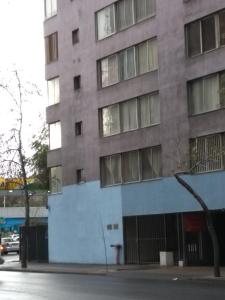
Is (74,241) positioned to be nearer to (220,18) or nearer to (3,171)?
(3,171)

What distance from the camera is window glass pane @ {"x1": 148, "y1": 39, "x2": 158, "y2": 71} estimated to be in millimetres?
33719

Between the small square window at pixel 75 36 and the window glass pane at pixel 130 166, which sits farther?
the small square window at pixel 75 36

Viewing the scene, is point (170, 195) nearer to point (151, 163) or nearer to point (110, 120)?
point (151, 163)

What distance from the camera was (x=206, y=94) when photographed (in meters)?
30.6

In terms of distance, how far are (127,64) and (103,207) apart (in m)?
7.89

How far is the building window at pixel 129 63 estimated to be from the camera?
1344 inches

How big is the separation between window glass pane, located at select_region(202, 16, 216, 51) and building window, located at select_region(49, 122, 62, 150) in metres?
13.9

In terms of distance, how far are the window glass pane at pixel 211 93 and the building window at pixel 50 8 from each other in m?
15.4

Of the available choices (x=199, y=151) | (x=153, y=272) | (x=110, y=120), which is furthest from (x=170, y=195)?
Answer: (x=110, y=120)

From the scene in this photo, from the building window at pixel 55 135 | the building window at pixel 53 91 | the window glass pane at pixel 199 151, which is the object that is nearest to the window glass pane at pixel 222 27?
the window glass pane at pixel 199 151

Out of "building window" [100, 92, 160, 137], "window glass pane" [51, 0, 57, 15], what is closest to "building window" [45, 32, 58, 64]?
"window glass pane" [51, 0, 57, 15]

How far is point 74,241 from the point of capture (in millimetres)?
39781

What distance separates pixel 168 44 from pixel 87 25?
7.98 metres

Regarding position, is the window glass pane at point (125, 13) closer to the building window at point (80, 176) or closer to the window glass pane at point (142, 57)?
the window glass pane at point (142, 57)
